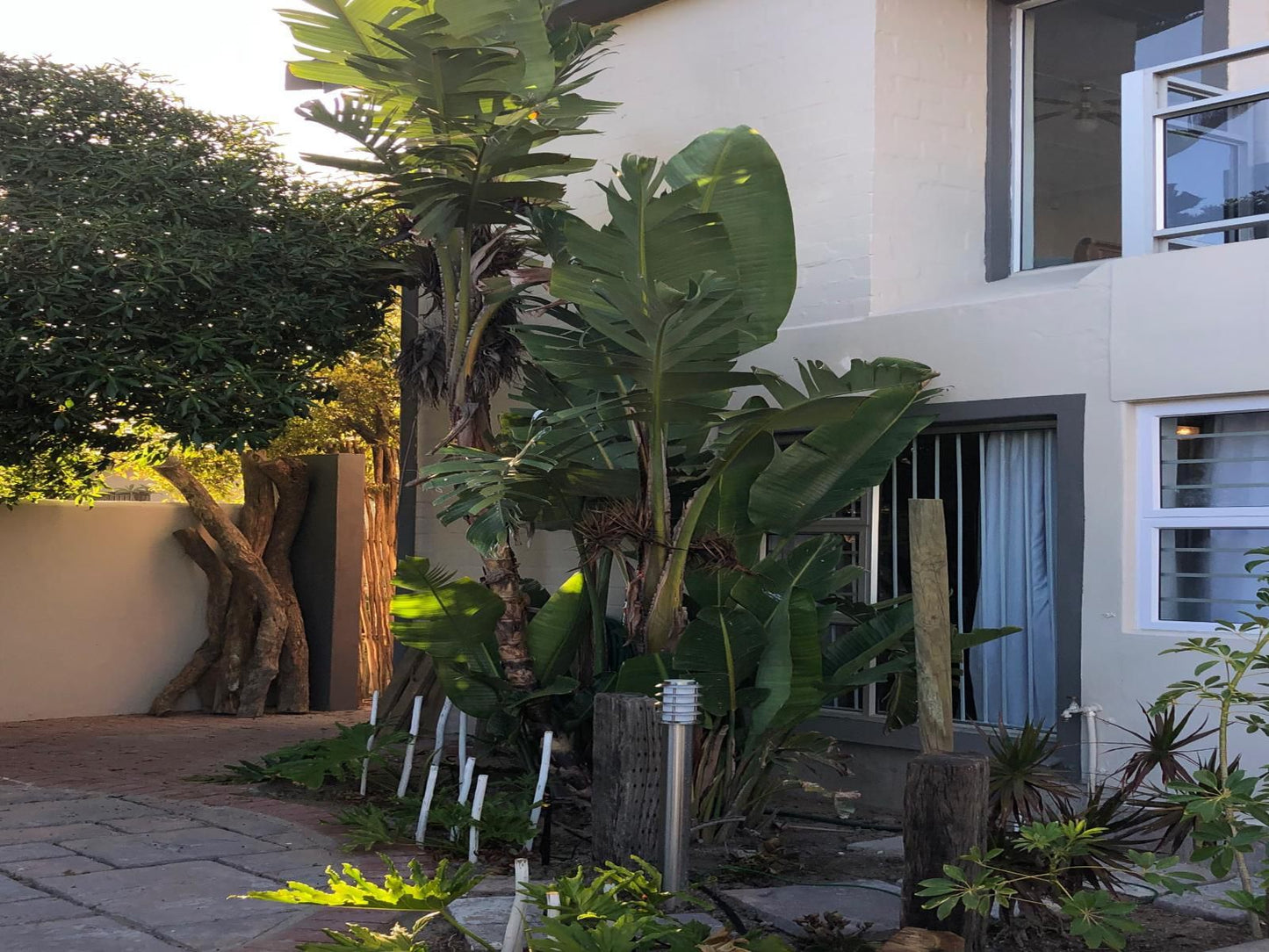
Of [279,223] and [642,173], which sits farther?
[279,223]

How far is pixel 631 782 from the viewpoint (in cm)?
582

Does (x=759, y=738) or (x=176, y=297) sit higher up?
(x=176, y=297)

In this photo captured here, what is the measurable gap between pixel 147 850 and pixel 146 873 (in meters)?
0.52

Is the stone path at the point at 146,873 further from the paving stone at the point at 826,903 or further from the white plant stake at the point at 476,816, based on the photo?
the paving stone at the point at 826,903

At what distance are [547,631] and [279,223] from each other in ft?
11.7

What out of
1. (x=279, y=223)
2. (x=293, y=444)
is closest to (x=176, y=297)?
(x=279, y=223)

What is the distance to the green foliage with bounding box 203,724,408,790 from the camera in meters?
7.67

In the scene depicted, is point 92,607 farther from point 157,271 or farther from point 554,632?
point 554,632

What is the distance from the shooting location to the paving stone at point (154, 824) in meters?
7.04

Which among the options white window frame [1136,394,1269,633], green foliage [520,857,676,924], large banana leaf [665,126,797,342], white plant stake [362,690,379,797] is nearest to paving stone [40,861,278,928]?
green foliage [520,857,676,924]

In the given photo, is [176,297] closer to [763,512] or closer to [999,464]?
[763,512]

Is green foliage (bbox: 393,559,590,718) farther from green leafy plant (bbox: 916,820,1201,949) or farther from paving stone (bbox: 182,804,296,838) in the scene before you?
green leafy plant (bbox: 916,820,1201,949)

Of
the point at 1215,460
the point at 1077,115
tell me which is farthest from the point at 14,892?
the point at 1077,115

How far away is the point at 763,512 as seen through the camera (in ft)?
23.7
